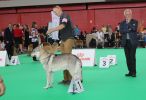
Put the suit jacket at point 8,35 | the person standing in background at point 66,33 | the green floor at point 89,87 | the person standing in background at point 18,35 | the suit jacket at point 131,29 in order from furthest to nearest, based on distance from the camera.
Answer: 1. the person standing in background at point 18,35
2. the suit jacket at point 8,35
3. the suit jacket at point 131,29
4. the person standing in background at point 66,33
5. the green floor at point 89,87

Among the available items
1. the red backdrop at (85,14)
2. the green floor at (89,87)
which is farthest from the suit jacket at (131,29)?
the red backdrop at (85,14)

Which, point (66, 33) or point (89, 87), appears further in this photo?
point (66, 33)

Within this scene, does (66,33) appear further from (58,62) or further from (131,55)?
(131,55)

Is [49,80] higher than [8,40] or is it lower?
lower

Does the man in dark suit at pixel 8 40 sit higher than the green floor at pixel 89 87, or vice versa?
the man in dark suit at pixel 8 40

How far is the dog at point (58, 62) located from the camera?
808 cm

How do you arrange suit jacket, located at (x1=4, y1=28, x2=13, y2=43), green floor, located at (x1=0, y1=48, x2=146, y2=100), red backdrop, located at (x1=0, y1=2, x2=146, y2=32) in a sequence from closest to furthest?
green floor, located at (x1=0, y1=48, x2=146, y2=100), suit jacket, located at (x1=4, y1=28, x2=13, y2=43), red backdrop, located at (x1=0, y1=2, x2=146, y2=32)

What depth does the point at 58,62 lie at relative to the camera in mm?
8188

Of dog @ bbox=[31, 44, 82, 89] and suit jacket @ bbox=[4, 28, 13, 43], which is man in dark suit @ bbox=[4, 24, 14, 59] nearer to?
suit jacket @ bbox=[4, 28, 13, 43]

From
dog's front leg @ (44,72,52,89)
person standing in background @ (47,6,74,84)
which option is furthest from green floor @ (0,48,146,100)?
person standing in background @ (47,6,74,84)

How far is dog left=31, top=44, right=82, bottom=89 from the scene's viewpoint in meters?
8.08

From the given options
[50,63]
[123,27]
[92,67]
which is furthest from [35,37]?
[50,63]

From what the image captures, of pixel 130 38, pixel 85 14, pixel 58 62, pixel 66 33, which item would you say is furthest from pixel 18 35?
pixel 58 62

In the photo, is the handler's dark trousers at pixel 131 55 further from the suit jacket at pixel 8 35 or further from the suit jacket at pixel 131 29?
the suit jacket at pixel 8 35
